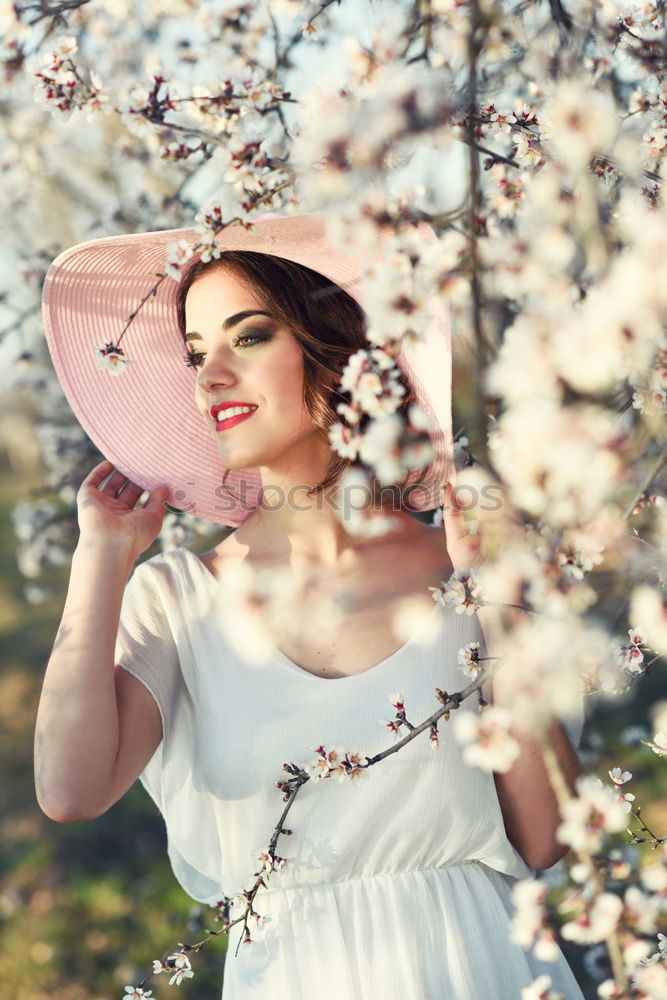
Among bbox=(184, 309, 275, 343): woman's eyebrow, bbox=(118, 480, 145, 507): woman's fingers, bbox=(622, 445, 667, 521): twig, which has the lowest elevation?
bbox=(118, 480, 145, 507): woman's fingers

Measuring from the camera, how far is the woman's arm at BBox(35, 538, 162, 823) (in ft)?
4.94

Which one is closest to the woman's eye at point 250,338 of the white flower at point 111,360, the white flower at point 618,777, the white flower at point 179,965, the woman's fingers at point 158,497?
the white flower at point 111,360

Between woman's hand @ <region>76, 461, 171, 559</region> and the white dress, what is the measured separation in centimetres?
16

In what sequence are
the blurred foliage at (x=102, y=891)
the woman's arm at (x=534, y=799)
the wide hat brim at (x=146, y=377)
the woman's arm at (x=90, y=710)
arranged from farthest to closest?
the blurred foliage at (x=102, y=891)
the wide hat brim at (x=146, y=377)
the woman's arm at (x=534, y=799)
the woman's arm at (x=90, y=710)

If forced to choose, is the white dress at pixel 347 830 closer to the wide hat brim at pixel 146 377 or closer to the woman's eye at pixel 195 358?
the wide hat brim at pixel 146 377

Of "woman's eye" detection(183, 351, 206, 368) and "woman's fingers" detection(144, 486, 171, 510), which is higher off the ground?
"woman's eye" detection(183, 351, 206, 368)

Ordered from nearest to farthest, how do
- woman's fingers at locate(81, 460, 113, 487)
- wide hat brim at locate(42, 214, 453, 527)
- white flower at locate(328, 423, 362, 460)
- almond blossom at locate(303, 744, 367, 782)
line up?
white flower at locate(328, 423, 362, 460)
almond blossom at locate(303, 744, 367, 782)
wide hat brim at locate(42, 214, 453, 527)
woman's fingers at locate(81, 460, 113, 487)

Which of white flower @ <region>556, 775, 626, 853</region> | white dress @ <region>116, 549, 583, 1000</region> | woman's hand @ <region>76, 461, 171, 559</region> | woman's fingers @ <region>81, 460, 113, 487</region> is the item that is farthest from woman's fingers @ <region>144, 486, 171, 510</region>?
white flower @ <region>556, 775, 626, 853</region>

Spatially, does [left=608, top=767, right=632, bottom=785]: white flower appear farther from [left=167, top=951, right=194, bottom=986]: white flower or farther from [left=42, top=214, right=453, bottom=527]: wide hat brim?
[left=167, top=951, right=194, bottom=986]: white flower

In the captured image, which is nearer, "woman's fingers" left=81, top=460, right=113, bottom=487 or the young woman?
the young woman

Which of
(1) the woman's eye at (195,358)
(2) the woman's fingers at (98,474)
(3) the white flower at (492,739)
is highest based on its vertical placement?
(3) the white flower at (492,739)

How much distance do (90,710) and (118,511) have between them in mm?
456

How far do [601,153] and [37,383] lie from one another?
268 centimetres

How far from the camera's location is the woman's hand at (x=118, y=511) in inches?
67.2
